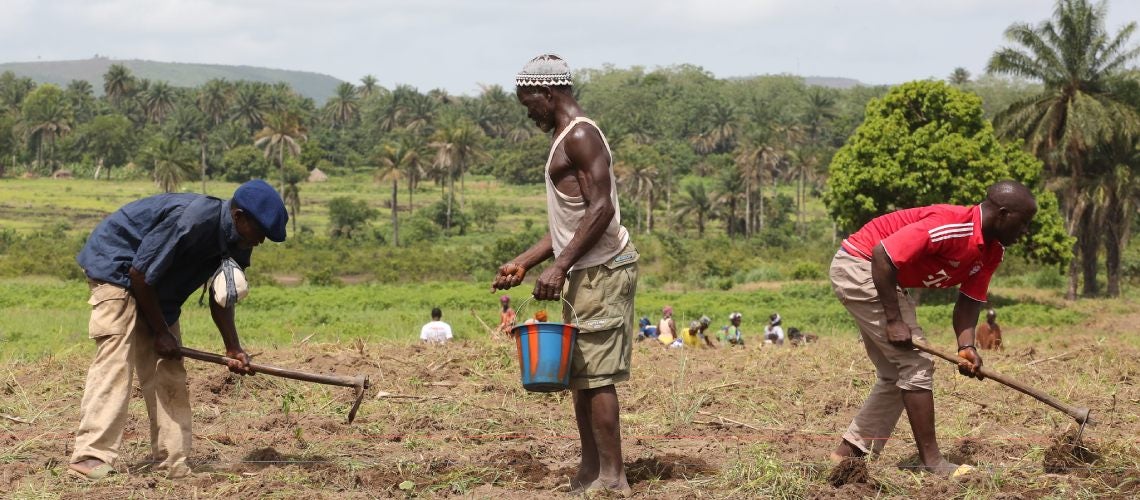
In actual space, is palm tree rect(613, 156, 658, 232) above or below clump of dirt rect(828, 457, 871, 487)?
below

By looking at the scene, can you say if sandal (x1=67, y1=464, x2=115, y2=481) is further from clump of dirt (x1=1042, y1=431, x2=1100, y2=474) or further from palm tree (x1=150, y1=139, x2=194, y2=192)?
palm tree (x1=150, y1=139, x2=194, y2=192)

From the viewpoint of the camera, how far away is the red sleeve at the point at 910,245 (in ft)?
17.9

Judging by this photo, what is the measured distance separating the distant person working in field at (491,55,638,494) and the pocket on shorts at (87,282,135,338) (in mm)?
1759

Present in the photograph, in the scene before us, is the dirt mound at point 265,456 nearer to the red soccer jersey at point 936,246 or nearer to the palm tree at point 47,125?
the red soccer jersey at point 936,246

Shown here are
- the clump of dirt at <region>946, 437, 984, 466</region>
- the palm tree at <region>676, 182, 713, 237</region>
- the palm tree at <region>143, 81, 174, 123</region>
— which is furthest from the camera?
the palm tree at <region>143, 81, 174, 123</region>

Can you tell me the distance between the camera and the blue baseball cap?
5457 millimetres

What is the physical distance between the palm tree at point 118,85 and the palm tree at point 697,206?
65.3 m

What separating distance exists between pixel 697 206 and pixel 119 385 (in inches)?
2379

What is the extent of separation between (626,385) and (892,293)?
10.9 ft

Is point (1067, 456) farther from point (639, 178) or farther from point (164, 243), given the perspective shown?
point (639, 178)

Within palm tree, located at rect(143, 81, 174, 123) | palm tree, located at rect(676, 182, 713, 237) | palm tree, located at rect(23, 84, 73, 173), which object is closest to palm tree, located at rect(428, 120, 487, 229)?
palm tree, located at rect(676, 182, 713, 237)

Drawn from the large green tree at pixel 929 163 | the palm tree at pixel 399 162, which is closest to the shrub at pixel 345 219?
the palm tree at pixel 399 162

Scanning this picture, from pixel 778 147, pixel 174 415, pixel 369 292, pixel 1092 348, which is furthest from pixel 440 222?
pixel 174 415

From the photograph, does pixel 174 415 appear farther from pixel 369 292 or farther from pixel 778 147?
pixel 778 147
